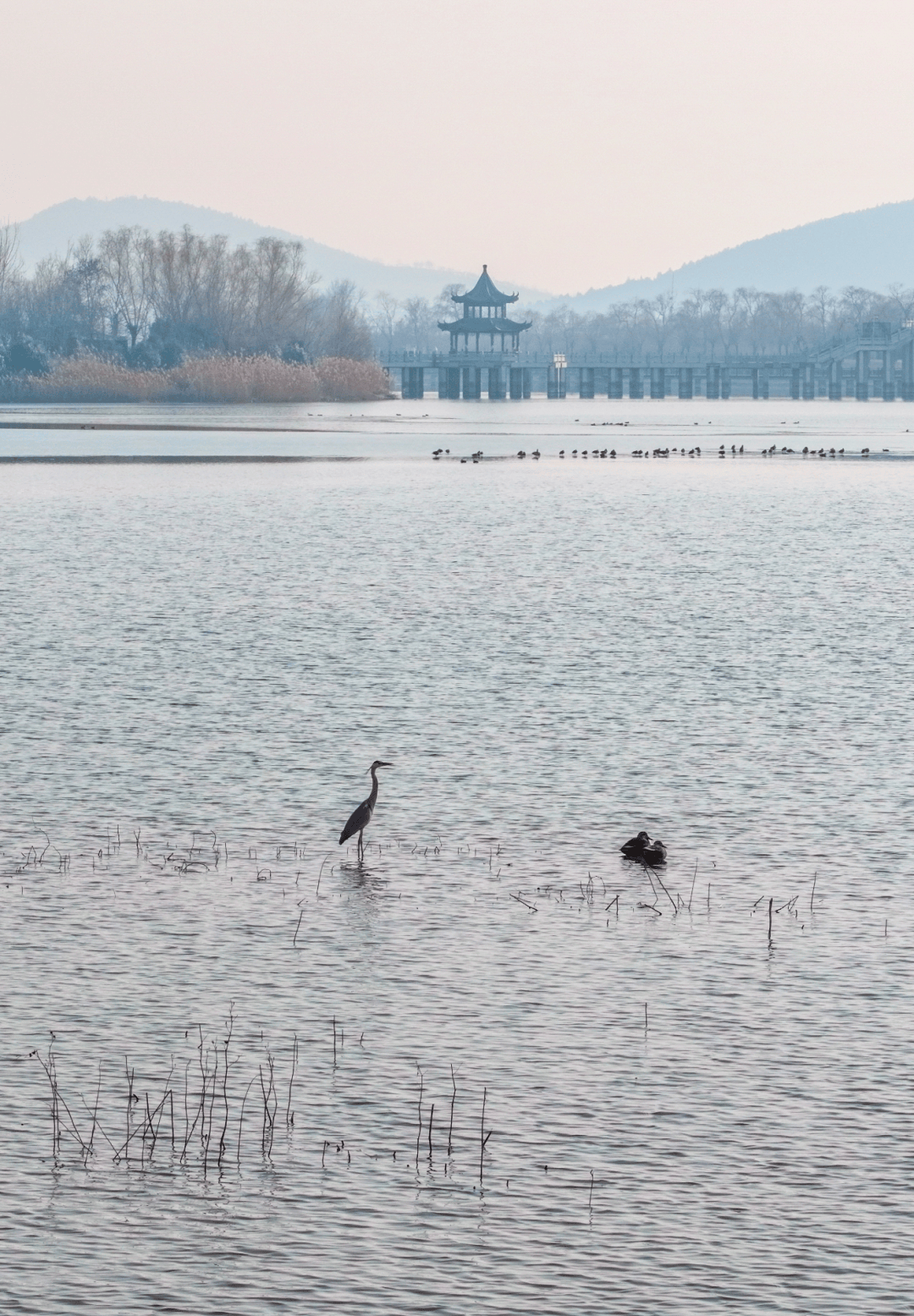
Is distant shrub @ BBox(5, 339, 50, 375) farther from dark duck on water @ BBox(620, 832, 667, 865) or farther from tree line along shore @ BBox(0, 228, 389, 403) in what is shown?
dark duck on water @ BBox(620, 832, 667, 865)

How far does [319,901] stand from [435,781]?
531 cm

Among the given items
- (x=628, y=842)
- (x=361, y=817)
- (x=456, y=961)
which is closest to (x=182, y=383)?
(x=361, y=817)

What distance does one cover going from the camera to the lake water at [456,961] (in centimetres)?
1079

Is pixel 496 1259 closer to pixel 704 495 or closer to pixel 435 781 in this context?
pixel 435 781

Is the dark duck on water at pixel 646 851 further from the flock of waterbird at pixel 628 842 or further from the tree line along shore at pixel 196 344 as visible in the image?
the tree line along shore at pixel 196 344

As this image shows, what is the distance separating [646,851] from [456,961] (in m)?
3.35

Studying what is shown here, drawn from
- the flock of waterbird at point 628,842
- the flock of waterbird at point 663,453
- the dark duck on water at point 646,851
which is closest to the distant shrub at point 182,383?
the flock of waterbird at point 663,453

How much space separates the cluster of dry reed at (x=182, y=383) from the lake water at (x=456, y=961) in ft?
417

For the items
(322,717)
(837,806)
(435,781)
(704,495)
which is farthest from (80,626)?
(704,495)

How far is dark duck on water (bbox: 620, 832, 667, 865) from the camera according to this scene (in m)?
18.6

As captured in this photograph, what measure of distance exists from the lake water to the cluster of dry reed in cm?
12698

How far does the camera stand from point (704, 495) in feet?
254

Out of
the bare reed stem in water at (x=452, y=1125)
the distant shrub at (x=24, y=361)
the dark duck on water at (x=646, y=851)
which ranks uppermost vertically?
the distant shrub at (x=24, y=361)

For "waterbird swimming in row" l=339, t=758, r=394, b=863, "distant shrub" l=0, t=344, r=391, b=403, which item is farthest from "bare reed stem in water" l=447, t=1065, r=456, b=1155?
"distant shrub" l=0, t=344, r=391, b=403
